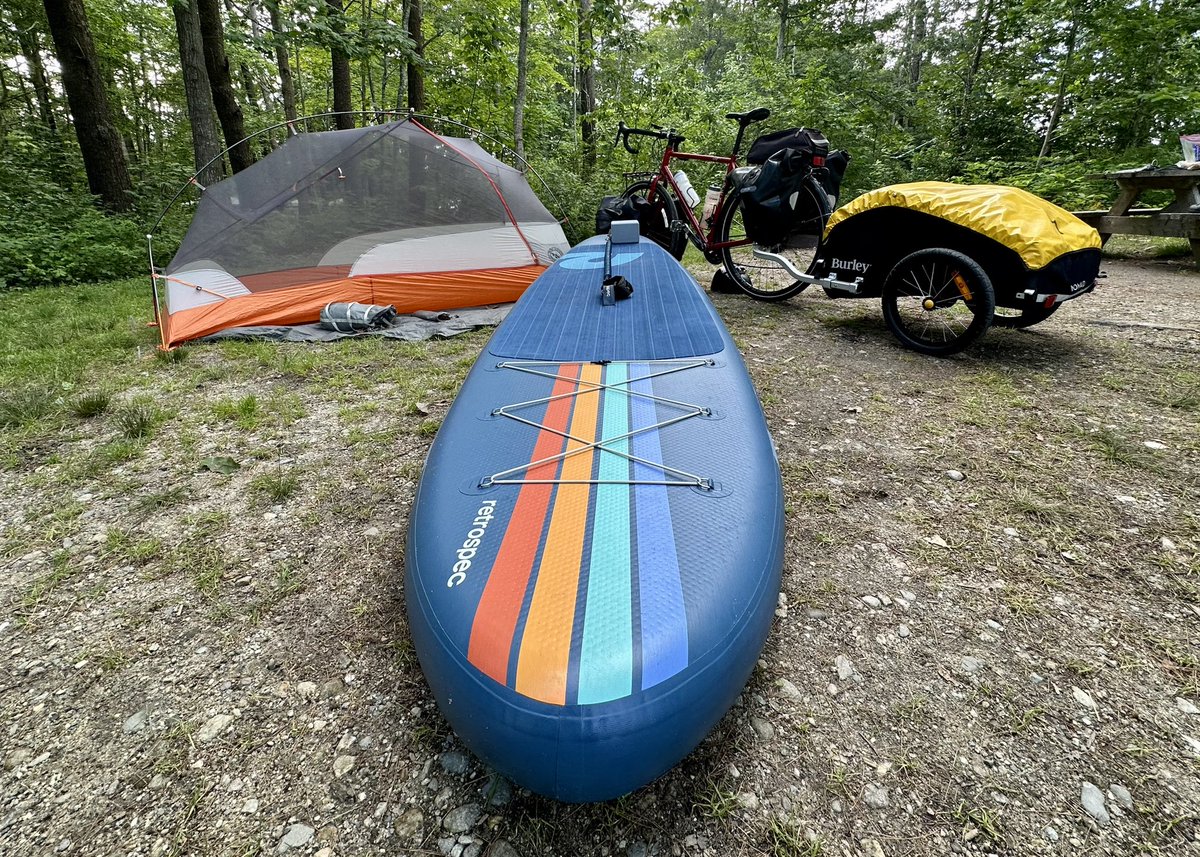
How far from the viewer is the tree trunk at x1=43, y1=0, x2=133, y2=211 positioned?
645 cm

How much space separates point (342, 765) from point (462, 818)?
1.07 feet

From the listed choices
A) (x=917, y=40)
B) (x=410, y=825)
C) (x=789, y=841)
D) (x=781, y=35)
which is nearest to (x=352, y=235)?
(x=410, y=825)

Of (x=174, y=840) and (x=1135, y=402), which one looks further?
(x=1135, y=402)

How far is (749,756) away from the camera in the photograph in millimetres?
1194

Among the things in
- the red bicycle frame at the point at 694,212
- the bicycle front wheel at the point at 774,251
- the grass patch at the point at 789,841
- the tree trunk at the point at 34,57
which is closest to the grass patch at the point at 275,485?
the grass patch at the point at 789,841

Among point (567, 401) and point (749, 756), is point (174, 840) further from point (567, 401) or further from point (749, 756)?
point (567, 401)

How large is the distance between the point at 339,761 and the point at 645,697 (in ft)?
2.54

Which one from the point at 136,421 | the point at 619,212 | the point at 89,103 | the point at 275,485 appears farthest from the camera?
the point at 89,103

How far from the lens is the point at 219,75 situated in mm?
6977

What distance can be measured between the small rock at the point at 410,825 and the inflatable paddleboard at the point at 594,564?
232 mm

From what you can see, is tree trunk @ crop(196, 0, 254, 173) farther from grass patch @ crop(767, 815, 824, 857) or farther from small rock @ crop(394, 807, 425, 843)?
grass patch @ crop(767, 815, 824, 857)

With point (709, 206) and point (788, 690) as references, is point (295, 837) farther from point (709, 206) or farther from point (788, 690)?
point (709, 206)

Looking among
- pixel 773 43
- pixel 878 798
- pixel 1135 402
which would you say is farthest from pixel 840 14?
pixel 878 798

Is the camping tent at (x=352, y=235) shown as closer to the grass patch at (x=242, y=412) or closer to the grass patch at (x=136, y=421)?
the grass patch at (x=136, y=421)
